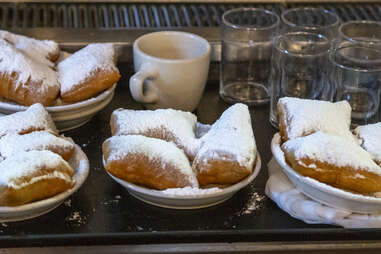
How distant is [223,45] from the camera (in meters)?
1.12

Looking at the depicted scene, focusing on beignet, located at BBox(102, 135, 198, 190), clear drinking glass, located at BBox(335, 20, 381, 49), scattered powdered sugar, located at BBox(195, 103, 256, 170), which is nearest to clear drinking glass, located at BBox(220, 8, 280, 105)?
clear drinking glass, located at BBox(335, 20, 381, 49)

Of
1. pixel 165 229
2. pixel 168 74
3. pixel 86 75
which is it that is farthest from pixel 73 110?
pixel 165 229

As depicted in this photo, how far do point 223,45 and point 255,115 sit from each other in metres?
0.16

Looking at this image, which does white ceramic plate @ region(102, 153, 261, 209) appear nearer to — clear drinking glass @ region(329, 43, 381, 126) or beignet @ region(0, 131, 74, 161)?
beignet @ region(0, 131, 74, 161)

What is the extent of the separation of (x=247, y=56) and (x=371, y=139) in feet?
1.19

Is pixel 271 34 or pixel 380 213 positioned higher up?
pixel 271 34

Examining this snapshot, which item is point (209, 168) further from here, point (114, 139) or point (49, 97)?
point (49, 97)

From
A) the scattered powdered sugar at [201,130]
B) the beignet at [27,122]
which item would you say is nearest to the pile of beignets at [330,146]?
the scattered powdered sugar at [201,130]

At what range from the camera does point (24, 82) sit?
940 mm

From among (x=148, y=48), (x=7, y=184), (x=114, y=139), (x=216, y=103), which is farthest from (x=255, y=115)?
(x=7, y=184)

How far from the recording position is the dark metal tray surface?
74cm

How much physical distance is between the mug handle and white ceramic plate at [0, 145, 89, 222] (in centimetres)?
20

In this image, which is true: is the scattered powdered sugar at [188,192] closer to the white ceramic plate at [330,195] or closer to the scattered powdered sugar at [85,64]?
the white ceramic plate at [330,195]

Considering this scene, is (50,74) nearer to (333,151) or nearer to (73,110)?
(73,110)
